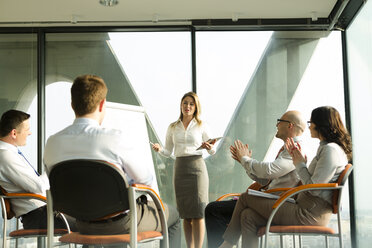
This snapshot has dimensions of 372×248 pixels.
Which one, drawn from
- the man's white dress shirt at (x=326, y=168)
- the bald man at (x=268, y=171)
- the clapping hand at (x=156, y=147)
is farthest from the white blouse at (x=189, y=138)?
the man's white dress shirt at (x=326, y=168)

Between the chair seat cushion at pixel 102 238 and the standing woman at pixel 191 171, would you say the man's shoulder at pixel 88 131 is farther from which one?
the standing woman at pixel 191 171

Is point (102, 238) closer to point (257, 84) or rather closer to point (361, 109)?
point (361, 109)

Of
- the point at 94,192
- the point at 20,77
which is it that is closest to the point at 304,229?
the point at 94,192

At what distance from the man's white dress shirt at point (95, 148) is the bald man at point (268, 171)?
131cm

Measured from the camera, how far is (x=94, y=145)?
2.87m

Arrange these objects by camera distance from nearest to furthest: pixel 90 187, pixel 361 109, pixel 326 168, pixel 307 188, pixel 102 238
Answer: pixel 90 187, pixel 102 238, pixel 307 188, pixel 326 168, pixel 361 109

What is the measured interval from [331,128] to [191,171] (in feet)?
7.94

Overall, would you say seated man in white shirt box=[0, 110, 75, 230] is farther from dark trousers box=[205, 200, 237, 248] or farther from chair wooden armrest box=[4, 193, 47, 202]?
dark trousers box=[205, 200, 237, 248]

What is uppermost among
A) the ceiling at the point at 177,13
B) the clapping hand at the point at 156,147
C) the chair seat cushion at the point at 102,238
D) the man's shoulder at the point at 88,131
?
the ceiling at the point at 177,13

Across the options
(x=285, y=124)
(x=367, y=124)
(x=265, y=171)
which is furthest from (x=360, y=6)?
(x=265, y=171)

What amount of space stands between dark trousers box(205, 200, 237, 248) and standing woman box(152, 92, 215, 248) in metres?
1.52

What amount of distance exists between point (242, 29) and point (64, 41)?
2.29m

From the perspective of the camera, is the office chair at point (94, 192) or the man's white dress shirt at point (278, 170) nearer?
the office chair at point (94, 192)

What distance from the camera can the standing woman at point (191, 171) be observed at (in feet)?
19.3
